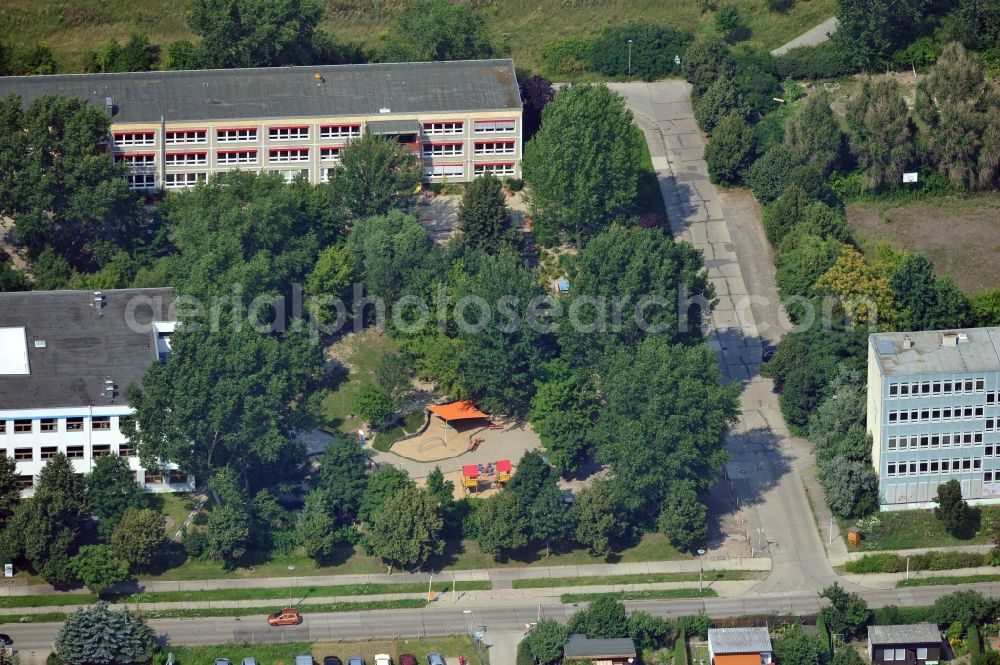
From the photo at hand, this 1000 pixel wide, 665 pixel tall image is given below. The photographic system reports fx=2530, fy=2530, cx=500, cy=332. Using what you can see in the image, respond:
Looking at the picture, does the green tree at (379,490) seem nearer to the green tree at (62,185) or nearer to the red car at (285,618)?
the red car at (285,618)

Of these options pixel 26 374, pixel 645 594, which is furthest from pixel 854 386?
pixel 26 374

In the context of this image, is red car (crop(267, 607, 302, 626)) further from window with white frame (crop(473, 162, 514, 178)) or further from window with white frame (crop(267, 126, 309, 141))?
window with white frame (crop(473, 162, 514, 178))

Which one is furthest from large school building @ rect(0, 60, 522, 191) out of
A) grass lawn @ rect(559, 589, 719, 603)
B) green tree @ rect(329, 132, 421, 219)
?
grass lawn @ rect(559, 589, 719, 603)

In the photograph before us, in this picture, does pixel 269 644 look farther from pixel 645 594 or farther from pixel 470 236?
pixel 470 236

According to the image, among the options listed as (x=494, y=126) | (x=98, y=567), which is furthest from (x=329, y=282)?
(x=98, y=567)

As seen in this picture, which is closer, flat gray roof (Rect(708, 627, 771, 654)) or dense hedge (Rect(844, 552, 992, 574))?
flat gray roof (Rect(708, 627, 771, 654))

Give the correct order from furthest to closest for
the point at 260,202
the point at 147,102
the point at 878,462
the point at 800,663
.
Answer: the point at 147,102 → the point at 260,202 → the point at 878,462 → the point at 800,663
